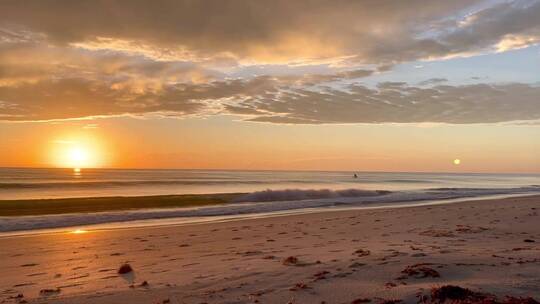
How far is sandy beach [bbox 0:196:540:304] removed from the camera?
5.80 meters

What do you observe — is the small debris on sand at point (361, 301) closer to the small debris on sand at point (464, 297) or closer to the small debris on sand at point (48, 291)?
the small debris on sand at point (464, 297)

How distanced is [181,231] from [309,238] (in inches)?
186

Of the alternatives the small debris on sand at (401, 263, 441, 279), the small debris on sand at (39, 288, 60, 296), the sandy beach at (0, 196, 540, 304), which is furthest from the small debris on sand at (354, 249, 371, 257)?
the small debris on sand at (39, 288, 60, 296)

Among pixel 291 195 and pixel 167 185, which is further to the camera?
pixel 167 185

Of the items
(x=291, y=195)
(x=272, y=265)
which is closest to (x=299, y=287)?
(x=272, y=265)

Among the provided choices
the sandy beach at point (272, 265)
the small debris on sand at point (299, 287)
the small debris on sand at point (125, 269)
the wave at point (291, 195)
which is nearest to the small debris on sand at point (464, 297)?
the sandy beach at point (272, 265)

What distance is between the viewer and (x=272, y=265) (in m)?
7.89

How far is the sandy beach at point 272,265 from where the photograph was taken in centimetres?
580

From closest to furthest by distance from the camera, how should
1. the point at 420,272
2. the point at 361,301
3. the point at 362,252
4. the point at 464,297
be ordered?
the point at 464,297
the point at 361,301
the point at 420,272
the point at 362,252

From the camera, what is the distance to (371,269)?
6.89m

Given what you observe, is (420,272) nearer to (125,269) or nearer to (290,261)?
(290,261)

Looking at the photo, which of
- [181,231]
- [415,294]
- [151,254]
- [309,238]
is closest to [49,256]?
[151,254]

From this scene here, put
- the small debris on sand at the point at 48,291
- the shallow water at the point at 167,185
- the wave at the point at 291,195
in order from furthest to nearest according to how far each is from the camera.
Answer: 1. the shallow water at the point at 167,185
2. the wave at the point at 291,195
3. the small debris on sand at the point at 48,291

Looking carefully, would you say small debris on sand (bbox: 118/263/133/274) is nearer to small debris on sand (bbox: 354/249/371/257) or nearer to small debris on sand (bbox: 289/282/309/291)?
small debris on sand (bbox: 289/282/309/291)
